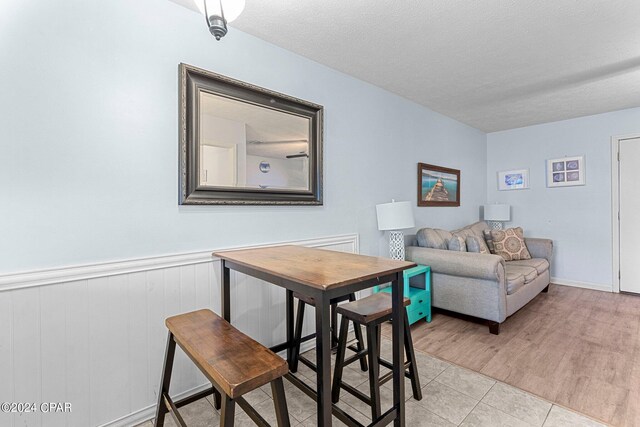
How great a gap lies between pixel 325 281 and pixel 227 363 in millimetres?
446

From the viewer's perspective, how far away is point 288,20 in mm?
1938

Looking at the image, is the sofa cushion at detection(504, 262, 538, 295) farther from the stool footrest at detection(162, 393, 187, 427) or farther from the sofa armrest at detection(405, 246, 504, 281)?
the stool footrest at detection(162, 393, 187, 427)

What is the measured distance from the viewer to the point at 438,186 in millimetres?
3861

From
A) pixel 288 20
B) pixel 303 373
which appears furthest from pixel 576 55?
pixel 303 373

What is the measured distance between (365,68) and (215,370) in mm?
2503

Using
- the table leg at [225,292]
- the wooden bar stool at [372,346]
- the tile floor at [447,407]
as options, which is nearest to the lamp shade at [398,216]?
the wooden bar stool at [372,346]

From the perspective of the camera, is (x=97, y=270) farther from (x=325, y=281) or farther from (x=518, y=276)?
(x=518, y=276)

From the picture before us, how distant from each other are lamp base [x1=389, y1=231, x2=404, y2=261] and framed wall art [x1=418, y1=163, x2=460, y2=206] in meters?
0.79

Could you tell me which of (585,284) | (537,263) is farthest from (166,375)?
(585,284)

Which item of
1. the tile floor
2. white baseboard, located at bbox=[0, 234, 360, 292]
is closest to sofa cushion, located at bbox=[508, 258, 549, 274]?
the tile floor

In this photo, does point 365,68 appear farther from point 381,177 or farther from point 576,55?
point 576,55

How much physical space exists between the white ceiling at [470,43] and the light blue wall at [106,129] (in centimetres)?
36

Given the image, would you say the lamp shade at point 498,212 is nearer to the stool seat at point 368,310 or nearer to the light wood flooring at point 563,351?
the light wood flooring at point 563,351

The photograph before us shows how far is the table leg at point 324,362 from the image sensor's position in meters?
1.09
